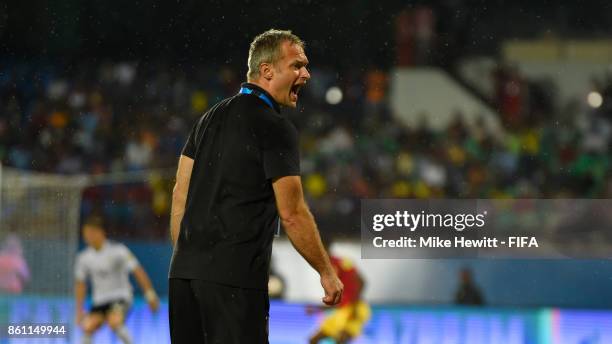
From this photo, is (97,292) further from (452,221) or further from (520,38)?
(520,38)

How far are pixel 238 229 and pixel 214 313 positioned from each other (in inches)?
9.7

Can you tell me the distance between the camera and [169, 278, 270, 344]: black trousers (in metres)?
2.88

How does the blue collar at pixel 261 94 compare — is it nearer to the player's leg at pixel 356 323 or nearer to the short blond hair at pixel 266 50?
the short blond hair at pixel 266 50

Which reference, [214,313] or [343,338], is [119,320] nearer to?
[343,338]

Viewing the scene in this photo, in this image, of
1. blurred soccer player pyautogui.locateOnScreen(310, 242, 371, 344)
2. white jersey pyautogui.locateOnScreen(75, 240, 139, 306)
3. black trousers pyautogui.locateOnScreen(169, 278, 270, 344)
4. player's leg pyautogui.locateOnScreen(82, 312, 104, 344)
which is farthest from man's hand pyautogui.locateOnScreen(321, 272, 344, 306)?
player's leg pyautogui.locateOnScreen(82, 312, 104, 344)

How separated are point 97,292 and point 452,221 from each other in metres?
2.26

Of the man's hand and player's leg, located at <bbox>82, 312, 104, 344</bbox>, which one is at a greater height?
player's leg, located at <bbox>82, 312, 104, 344</bbox>

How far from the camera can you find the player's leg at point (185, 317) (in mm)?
2914

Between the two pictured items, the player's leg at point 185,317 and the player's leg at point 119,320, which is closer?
the player's leg at point 185,317

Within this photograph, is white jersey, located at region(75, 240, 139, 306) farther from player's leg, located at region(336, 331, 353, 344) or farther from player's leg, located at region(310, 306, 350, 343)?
player's leg, located at region(336, 331, 353, 344)

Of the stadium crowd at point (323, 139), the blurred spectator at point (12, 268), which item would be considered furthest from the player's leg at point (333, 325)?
the blurred spectator at point (12, 268)

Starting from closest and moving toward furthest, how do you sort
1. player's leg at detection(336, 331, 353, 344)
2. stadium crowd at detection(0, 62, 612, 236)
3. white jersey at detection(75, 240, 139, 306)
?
player's leg at detection(336, 331, 353, 344), white jersey at detection(75, 240, 139, 306), stadium crowd at detection(0, 62, 612, 236)

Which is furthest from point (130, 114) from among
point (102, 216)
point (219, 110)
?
point (219, 110)

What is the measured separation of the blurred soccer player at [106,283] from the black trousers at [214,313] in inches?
137
